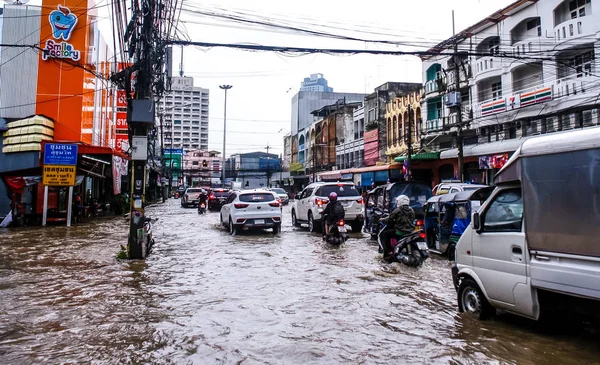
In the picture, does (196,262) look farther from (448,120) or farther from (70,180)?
(448,120)

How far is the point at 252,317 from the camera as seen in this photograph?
5.82 metres

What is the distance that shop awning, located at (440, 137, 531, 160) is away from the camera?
24155mm

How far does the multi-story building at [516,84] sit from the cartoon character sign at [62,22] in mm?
19643

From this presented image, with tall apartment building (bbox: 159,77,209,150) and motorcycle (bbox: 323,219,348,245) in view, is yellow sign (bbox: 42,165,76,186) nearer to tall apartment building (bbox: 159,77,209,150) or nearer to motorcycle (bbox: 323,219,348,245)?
motorcycle (bbox: 323,219,348,245)

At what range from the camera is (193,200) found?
38312mm

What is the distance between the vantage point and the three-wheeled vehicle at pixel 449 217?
9.44 m

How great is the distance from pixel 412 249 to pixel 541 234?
4.86 meters

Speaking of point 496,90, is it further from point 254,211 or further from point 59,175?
point 59,175

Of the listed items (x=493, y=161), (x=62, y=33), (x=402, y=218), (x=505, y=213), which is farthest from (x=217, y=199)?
(x=505, y=213)

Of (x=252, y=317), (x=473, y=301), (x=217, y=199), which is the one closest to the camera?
(x=473, y=301)

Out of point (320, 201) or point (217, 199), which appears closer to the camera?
point (320, 201)

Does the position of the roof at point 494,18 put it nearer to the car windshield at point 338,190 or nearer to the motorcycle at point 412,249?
the car windshield at point 338,190

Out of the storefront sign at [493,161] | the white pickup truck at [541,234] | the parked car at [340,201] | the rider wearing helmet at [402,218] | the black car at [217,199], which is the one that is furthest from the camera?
the black car at [217,199]

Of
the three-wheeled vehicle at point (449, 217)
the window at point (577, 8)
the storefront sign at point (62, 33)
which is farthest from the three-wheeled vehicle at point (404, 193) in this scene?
the storefront sign at point (62, 33)
